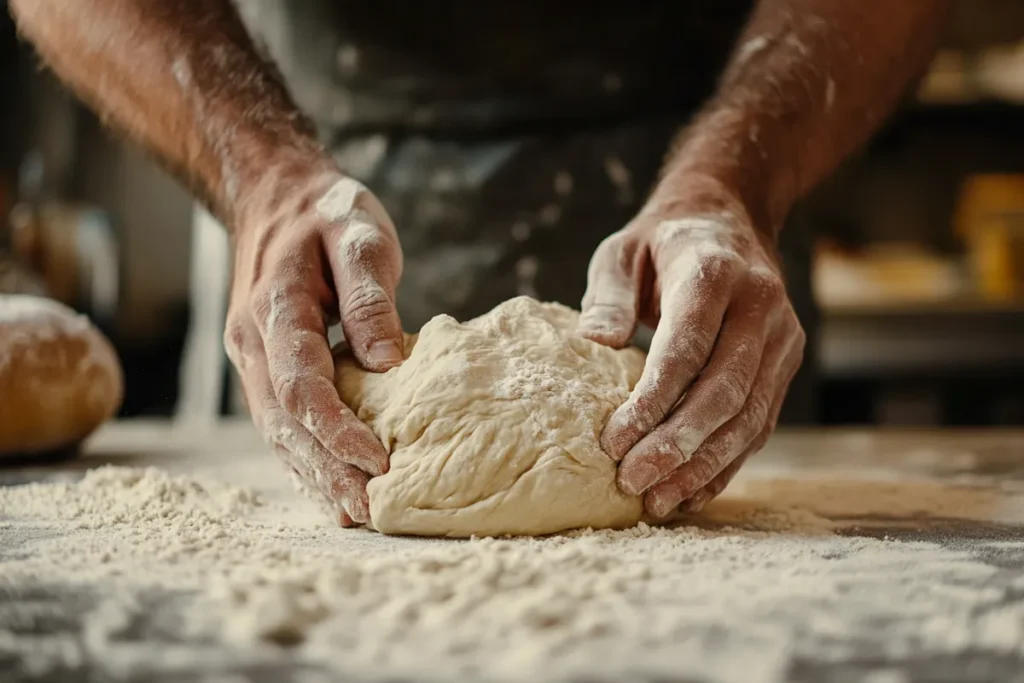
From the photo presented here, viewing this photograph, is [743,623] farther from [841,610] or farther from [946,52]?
[946,52]

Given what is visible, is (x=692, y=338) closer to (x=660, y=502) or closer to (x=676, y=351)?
(x=676, y=351)

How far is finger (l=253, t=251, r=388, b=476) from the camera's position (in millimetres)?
1016

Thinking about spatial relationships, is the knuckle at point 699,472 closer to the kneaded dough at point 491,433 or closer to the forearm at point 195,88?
the kneaded dough at point 491,433

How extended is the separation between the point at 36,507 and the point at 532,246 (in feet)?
3.41

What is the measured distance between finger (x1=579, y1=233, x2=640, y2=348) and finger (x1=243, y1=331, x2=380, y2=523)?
0.37 meters

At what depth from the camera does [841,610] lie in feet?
2.47

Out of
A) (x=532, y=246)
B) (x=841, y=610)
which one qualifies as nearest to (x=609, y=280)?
(x=841, y=610)

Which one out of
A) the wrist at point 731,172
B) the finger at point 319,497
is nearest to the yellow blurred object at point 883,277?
the wrist at point 731,172

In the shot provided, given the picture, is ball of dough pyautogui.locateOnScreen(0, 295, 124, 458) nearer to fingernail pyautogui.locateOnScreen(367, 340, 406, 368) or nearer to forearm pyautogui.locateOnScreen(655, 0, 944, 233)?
fingernail pyautogui.locateOnScreen(367, 340, 406, 368)

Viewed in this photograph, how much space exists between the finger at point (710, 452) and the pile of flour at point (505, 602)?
42 millimetres

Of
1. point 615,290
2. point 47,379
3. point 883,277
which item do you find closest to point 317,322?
point 615,290

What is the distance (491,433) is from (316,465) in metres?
0.21

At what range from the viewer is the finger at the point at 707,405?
1.01 metres

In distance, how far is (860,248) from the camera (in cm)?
418
